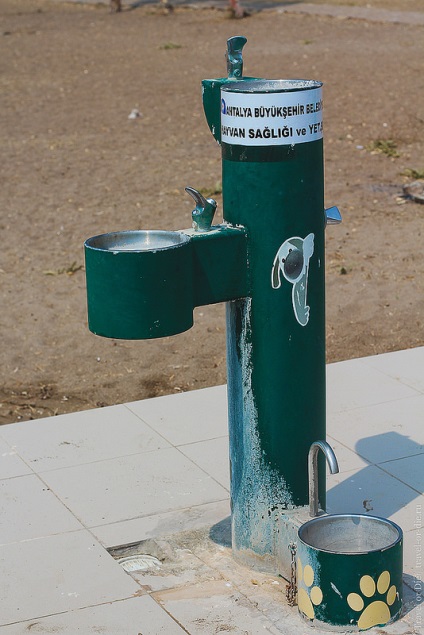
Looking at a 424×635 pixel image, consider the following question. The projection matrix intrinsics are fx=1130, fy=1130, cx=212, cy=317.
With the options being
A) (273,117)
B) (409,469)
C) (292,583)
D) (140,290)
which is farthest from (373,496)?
(273,117)

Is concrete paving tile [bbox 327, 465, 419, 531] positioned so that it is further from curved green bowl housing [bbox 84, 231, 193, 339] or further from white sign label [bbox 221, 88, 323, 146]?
white sign label [bbox 221, 88, 323, 146]

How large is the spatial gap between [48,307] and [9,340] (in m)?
0.56

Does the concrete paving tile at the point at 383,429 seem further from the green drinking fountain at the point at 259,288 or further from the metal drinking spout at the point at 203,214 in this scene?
the metal drinking spout at the point at 203,214

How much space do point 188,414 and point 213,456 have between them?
51 centimetres

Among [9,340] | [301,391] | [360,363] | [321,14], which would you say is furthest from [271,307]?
[321,14]

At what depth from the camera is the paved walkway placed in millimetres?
3969

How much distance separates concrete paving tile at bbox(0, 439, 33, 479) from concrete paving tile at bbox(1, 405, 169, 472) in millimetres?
36

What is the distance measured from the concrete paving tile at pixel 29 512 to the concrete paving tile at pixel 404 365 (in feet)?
6.84

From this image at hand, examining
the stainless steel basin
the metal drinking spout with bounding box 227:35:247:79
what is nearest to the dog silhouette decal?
the stainless steel basin

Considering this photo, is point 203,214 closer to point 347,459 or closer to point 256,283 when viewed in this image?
point 256,283

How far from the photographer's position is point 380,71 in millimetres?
14547

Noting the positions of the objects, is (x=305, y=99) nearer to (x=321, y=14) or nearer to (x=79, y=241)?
(x=79, y=241)

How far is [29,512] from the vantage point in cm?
474

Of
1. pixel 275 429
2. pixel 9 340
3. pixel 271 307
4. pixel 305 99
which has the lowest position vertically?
pixel 9 340
